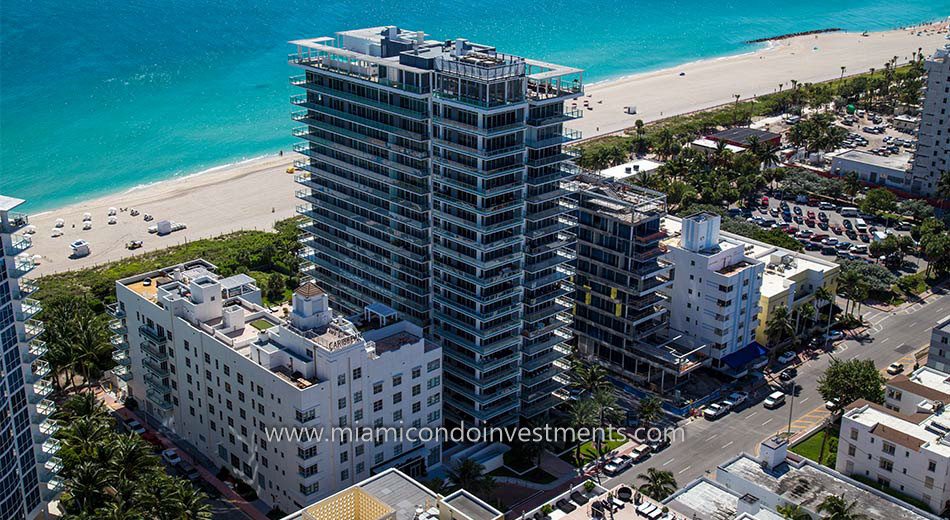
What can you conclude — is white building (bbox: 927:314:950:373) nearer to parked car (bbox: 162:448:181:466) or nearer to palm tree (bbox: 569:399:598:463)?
palm tree (bbox: 569:399:598:463)

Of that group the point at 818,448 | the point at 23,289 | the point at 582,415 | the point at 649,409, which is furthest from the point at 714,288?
the point at 23,289

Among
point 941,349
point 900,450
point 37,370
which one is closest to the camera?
point 37,370

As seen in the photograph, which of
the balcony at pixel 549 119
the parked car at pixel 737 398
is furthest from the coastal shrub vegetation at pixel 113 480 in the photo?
the parked car at pixel 737 398

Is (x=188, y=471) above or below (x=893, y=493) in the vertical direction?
below

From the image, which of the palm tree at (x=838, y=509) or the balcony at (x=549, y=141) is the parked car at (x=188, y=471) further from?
the palm tree at (x=838, y=509)

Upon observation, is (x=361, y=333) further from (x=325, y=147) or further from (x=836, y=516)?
(x=836, y=516)

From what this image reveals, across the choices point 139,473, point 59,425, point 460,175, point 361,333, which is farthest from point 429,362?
point 59,425

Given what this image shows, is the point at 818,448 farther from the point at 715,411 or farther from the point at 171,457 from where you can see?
the point at 171,457

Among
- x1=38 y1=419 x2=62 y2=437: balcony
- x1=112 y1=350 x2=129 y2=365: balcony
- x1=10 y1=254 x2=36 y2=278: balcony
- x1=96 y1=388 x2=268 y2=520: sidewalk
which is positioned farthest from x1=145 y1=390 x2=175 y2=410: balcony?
x1=10 y1=254 x2=36 y2=278: balcony
